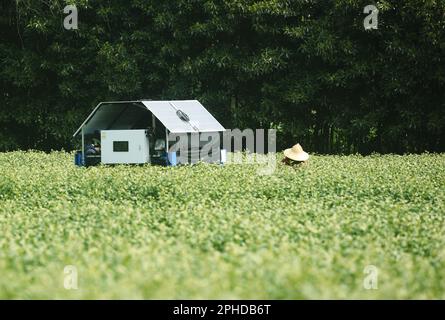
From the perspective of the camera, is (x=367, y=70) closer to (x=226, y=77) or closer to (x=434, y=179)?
(x=226, y=77)

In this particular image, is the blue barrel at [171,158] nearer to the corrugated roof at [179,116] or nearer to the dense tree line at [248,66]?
the corrugated roof at [179,116]

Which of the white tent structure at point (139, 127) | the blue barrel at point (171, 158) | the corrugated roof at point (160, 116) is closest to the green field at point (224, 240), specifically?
the blue barrel at point (171, 158)

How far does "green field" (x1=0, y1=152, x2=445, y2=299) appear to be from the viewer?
5074 millimetres

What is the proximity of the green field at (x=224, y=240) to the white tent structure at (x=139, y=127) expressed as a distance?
5966 millimetres

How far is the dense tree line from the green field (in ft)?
45.7

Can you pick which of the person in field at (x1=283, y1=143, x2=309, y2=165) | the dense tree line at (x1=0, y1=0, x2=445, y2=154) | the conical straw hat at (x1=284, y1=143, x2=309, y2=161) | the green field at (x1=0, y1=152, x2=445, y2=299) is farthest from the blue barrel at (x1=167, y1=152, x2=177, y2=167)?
the dense tree line at (x1=0, y1=0, x2=445, y2=154)

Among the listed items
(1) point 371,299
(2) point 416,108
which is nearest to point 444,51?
(2) point 416,108

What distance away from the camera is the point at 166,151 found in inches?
734

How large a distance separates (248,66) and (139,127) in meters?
6.92

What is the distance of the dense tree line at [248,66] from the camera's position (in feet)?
85.4

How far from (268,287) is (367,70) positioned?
2227cm

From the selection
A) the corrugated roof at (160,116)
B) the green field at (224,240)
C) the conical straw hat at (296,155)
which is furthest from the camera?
the corrugated roof at (160,116)

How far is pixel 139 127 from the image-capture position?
2116cm

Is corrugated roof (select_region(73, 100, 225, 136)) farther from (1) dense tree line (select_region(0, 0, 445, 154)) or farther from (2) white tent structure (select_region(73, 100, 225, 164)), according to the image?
(1) dense tree line (select_region(0, 0, 445, 154))
